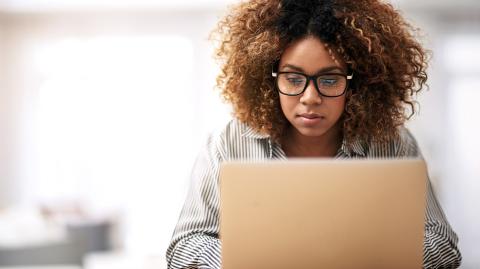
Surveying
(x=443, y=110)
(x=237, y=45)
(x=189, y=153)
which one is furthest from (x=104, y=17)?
(x=237, y=45)

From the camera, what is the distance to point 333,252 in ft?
3.34

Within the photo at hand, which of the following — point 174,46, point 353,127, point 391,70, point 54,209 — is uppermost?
point 174,46

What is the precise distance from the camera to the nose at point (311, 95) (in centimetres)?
129

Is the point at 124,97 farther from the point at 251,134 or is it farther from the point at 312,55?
the point at 312,55

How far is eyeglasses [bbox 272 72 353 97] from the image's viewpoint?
1306 millimetres

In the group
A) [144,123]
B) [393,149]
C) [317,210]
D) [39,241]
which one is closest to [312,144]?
[393,149]

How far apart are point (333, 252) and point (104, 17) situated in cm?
551

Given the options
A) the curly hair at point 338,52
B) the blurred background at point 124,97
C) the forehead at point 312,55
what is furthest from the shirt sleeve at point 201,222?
the blurred background at point 124,97

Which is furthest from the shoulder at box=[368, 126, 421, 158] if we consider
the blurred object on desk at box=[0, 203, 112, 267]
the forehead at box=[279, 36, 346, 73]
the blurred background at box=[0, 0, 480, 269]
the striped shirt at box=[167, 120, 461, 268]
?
the blurred background at box=[0, 0, 480, 269]

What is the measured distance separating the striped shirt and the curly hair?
0.12 feet

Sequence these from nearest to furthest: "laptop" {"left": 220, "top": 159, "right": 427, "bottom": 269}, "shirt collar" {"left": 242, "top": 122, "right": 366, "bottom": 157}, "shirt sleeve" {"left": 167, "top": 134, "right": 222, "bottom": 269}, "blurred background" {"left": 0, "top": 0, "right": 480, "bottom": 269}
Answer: "laptop" {"left": 220, "top": 159, "right": 427, "bottom": 269} < "shirt sleeve" {"left": 167, "top": 134, "right": 222, "bottom": 269} < "shirt collar" {"left": 242, "top": 122, "right": 366, "bottom": 157} < "blurred background" {"left": 0, "top": 0, "right": 480, "bottom": 269}

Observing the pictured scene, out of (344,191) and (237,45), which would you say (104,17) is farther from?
(344,191)

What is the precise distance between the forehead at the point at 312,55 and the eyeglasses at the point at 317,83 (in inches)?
0.8

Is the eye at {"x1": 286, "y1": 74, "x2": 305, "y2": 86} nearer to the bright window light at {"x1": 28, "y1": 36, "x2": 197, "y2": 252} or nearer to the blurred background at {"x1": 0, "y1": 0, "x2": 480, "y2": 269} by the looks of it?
the blurred background at {"x1": 0, "y1": 0, "x2": 480, "y2": 269}
